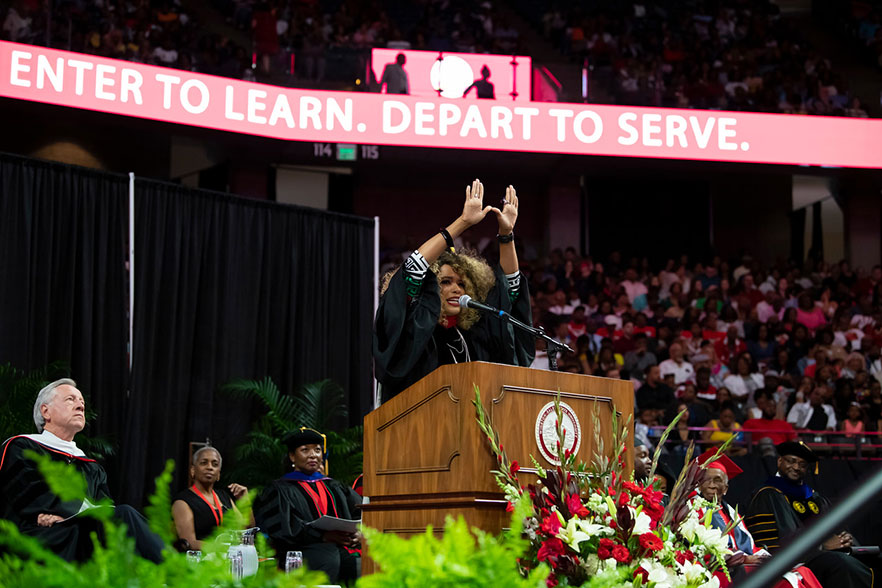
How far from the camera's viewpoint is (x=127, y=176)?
891 centimetres

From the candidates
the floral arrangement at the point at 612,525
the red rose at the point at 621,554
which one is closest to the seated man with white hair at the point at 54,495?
the floral arrangement at the point at 612,525

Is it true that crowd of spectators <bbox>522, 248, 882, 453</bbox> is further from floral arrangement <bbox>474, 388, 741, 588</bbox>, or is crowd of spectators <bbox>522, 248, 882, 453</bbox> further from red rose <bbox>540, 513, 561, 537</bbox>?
red rose <bbox>540, 513, 561, 537</bbox>

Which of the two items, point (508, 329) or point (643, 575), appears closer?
point (643, 575)

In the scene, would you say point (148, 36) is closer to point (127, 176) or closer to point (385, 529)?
point (127, 176)

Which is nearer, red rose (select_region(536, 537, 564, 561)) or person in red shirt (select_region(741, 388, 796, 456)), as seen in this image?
red rose (select_region(536, 537, 564, 561))

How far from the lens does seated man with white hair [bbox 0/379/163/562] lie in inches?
178

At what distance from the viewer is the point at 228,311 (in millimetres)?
9312

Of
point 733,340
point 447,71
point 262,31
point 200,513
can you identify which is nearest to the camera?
point 200,513

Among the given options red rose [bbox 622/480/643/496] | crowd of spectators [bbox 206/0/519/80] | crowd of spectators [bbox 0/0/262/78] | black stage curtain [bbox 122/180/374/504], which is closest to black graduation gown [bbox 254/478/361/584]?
black stage curtain [bbox 122/180/374/504]

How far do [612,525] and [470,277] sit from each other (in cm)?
143

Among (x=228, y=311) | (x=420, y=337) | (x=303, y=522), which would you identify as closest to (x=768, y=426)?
(x=228, y=311)

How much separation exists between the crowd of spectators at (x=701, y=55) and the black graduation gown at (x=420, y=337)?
32.8 feet

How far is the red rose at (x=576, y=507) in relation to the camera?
2.69 m

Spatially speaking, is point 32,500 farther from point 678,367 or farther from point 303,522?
point 678,367
